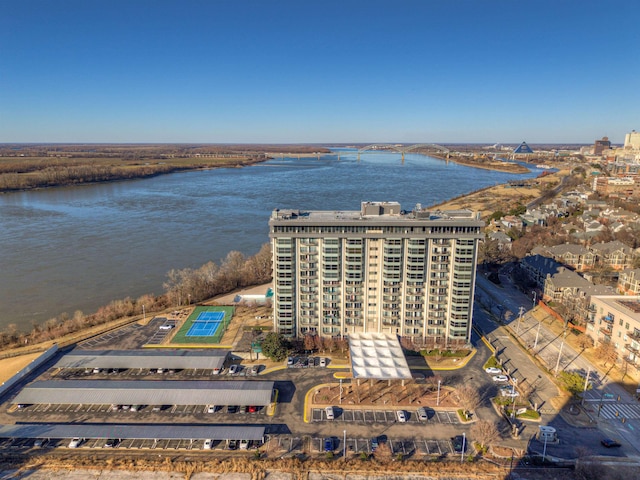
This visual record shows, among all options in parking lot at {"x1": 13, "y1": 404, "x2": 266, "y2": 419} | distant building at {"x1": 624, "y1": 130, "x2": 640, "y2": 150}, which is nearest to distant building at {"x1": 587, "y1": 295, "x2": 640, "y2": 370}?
parking lot at {"x1": 13, "y1": 404, "x2": 266, "y2": 419}

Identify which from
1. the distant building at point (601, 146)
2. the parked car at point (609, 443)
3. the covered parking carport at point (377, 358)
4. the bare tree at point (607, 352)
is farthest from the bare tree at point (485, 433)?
the distant building at point (601, 146)

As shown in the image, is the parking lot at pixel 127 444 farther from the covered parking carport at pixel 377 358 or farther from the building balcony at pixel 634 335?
the building balcony at pixel 634 335

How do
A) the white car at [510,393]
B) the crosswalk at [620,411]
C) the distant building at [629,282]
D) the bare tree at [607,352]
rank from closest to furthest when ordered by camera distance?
the crosswalk at [620,411] < the white car at [510,393] < the bare tree at [607,352] < the distant building at [629,282]

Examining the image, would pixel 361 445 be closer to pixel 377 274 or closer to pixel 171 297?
pixel 377 274

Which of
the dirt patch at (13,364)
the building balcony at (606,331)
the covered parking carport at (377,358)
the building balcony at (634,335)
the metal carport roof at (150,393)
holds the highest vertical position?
the building balcony at (634,335)

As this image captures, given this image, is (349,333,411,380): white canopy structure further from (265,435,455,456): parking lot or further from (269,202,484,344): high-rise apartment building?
(265,435,455,456): parking lot

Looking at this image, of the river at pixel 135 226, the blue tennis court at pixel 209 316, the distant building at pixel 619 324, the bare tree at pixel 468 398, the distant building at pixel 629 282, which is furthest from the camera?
the river at pixel 135 226
